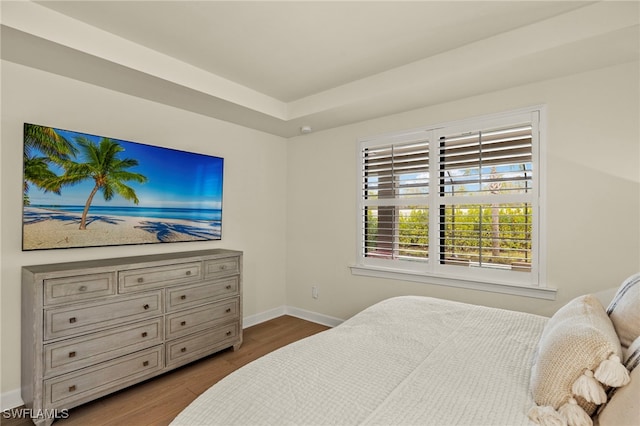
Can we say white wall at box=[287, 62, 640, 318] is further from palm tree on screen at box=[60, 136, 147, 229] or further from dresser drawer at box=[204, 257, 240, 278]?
palm tree on screen at box=[60, 136, 147, 229]

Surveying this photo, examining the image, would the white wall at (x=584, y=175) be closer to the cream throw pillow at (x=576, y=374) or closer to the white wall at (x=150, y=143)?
the cream throw pillow at (x=576, y=374)

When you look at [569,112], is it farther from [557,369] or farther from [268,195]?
[268,195]

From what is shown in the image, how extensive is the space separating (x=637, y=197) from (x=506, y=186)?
79cm

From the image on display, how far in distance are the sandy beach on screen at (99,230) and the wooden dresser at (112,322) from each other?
0.20 metres

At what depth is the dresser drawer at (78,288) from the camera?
202 centimetres

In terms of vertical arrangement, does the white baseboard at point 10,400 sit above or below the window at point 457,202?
below

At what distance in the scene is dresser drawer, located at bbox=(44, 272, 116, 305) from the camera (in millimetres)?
2023

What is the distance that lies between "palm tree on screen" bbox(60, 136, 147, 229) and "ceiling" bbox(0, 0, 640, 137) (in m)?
0.51

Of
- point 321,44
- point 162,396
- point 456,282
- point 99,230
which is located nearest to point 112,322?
point 162,396

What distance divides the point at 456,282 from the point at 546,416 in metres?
2.04

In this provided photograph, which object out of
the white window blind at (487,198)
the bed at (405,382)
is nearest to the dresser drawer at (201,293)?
the bed at (405,382)

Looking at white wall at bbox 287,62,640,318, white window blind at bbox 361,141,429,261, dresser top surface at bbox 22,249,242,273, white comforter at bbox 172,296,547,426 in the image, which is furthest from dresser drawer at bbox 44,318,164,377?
white wall at bbox 287,62,640,318

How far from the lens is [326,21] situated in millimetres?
2119

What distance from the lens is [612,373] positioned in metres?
0.97
